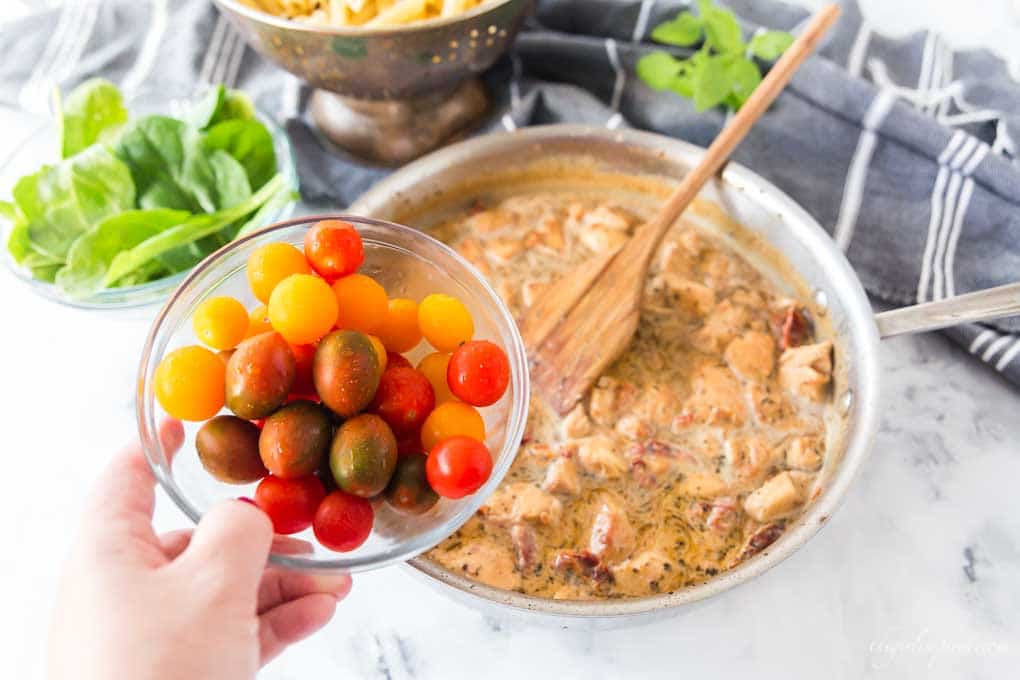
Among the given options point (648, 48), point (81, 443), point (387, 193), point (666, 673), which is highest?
point (648, 48)

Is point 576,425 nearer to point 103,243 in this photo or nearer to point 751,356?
point 751,356

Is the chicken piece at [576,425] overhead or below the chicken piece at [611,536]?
overhead

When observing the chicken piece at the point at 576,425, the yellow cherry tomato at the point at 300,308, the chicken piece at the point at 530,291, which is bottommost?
the chicken piece at the point at 576,425

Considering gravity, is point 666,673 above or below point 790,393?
below

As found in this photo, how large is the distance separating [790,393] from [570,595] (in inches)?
17.5

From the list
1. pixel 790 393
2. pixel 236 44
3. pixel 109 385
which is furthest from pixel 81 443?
pixel 790 393

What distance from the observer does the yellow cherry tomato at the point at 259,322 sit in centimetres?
92

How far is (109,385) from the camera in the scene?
141 centimetres

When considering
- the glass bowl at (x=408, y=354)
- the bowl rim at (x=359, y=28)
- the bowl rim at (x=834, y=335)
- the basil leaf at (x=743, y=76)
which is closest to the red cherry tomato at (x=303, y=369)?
the glass bowl at (x=408, y=354)

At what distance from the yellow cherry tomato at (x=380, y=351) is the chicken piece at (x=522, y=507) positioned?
0.95 ft

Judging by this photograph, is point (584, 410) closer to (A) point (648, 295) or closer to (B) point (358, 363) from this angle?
(A) point (648, 295)

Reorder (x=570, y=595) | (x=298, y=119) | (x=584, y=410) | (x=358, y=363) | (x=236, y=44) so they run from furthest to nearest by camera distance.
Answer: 1. (x=236, y=44)
2. (x=298, y=119)
3. (x=584, y=410)
4. (x=570, y=595)
5. (x=358, y=363)

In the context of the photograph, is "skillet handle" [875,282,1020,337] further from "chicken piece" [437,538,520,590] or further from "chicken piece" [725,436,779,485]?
"chicken piece" [437,538,520,590]

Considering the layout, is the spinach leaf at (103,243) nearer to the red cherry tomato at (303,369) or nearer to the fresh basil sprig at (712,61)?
the red cherry tomato at (303,369)
